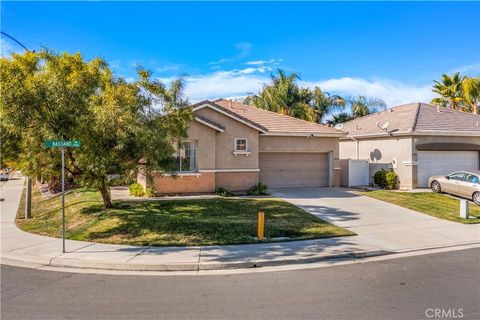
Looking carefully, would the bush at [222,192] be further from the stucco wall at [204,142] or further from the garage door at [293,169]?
the garage door at [293,169]

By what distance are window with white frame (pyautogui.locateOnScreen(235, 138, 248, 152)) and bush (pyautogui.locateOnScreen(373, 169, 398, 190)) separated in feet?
27.9

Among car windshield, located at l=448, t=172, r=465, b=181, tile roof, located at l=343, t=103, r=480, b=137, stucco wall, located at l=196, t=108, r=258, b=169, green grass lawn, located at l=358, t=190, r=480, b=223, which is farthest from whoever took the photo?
tile roof, located at l=343, t=103, r=480, b=137

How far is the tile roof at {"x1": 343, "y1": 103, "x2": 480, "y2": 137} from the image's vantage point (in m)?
21.8

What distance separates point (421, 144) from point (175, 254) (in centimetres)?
1748

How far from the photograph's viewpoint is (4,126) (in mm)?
10672

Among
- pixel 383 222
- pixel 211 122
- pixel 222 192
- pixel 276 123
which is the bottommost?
pixel 383 222

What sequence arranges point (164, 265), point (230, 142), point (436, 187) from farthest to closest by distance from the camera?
1. point (436, 187)
2. point (230, 142)
3. point (164, 265)

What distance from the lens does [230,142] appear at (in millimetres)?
19344

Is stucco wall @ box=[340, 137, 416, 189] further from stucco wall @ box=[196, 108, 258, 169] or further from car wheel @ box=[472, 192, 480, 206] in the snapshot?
stucco wall @ box=[196, 108, 258, 169]

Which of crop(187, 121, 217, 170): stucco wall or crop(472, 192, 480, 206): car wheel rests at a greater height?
crop(187, 121, 217, 170): stucco wall

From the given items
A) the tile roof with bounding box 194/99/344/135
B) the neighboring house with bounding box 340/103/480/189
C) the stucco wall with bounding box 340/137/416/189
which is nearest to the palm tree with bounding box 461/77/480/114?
the neighboring house with bounding box 340/103/480/189

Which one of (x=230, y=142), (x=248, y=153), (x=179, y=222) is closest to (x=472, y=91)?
(x=248, y=153)

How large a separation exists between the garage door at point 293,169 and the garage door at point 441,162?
5.57 metres

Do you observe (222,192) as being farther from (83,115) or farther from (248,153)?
(83,115)
